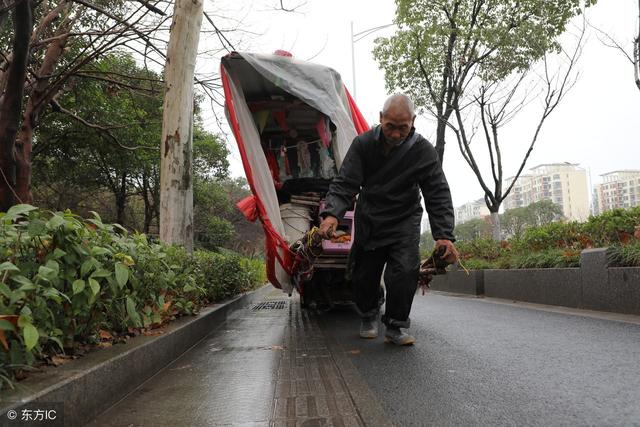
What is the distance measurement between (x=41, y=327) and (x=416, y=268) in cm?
248

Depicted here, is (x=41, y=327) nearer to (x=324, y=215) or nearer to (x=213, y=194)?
(x=324, y=215)

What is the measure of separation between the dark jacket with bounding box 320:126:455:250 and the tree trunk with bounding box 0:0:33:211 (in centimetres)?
416

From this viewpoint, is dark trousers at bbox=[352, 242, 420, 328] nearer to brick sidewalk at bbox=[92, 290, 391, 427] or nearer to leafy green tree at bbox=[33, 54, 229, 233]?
brick sidewalk at bbox=[92, 290, 391, 427]

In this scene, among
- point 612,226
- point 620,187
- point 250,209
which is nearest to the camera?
point 250,209

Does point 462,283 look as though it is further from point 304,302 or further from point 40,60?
point 40,60

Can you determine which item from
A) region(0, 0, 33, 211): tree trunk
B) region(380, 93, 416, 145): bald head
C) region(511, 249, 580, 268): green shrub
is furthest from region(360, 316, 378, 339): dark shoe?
region(0, 0, 33, 211): tree trunk

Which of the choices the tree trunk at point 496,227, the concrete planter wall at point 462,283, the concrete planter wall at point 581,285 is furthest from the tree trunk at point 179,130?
the tree trunk at point 496,227

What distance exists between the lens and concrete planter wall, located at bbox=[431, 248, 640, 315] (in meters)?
4.97

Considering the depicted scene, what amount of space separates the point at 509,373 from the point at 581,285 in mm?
3634

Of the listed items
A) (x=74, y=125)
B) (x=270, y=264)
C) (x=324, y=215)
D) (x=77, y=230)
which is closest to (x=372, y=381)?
(x=324, y=215)

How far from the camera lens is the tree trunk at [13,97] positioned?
5405mm

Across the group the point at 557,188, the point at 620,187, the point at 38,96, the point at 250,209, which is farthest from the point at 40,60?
the point at 557,188

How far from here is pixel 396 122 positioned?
349cm

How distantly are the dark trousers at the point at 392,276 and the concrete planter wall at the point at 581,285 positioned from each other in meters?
2.71
